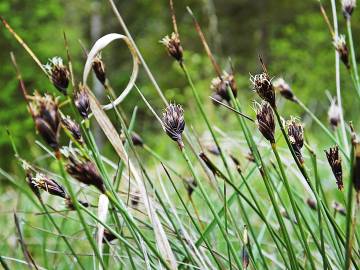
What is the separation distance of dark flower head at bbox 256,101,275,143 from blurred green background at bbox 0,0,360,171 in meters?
3.41

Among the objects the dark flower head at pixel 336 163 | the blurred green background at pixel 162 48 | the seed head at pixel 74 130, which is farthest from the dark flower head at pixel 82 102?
the blurred green background at pixel 162 48

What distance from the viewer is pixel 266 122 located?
18.8 inches

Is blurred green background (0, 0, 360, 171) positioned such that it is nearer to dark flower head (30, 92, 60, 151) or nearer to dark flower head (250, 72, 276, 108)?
dark flower head (250, 72, 276, 108)

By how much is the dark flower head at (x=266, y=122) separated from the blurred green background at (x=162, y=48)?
341cm

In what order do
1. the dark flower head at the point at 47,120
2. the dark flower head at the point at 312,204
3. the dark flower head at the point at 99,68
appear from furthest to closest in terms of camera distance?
the dark flower head at the point at 312,204
the dark flower head at the point at 99,68
the dark flower head at the point at 47,120

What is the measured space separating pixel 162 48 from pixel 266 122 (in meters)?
11.9

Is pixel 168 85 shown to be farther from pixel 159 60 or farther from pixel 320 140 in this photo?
pixel 320 140

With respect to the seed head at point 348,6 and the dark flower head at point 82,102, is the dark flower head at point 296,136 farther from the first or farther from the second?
the seed head at point 348,6

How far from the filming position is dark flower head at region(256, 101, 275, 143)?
475mm

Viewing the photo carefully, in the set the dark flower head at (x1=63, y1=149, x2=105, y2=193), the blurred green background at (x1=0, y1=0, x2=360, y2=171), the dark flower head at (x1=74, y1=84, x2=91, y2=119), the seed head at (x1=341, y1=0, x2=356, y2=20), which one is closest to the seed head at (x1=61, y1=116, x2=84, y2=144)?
the dark flower head at (x1=74, y1=84, x2=91, y2=119)

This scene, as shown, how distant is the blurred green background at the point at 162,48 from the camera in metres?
6.59

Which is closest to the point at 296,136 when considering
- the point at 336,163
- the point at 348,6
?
the point at 336,163

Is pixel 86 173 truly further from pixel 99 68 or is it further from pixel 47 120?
pixel 99 68

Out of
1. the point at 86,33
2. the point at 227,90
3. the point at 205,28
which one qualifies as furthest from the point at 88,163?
the point at 86,33
